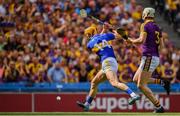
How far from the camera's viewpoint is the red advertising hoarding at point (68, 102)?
72.8 feet

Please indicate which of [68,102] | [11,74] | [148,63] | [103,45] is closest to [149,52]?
[148,63]

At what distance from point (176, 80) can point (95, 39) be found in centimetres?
660

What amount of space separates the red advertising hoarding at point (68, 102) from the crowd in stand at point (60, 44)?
33.9 inches

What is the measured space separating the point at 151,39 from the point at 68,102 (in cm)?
578

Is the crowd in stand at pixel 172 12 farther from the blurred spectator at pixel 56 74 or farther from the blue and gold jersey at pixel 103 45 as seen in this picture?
the blue and gold jersey at pixel 103 45

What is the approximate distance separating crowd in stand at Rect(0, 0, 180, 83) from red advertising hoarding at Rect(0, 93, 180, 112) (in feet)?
2.83

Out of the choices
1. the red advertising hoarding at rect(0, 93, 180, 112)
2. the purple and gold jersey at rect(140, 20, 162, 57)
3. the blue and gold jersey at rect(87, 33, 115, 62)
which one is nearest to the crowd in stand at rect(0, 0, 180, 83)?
the red advertising hoarding at rect(0, 93, 180, 112)

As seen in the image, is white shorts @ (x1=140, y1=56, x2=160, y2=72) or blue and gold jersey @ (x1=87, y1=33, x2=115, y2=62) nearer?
white shorts @ (x1=140, y1=56, x2=160, y2=72)

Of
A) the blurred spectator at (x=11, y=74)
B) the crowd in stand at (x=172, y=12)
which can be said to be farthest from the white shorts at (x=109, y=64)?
the crowd in stand at (x=172, y=12)

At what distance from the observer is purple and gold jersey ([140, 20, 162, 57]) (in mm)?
17078

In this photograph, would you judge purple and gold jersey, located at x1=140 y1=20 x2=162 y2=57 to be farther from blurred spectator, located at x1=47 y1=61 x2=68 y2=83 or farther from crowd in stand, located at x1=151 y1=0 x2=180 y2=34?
crowd in stand, located at x1=151 y1=0 x2=180 y2=34

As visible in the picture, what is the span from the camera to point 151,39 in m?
17.2

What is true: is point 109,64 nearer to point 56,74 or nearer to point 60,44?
point 56,74

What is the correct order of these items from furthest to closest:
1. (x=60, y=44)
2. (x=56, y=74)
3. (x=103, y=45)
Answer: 1. (x=60, y=44)
2. (x=56, y=74)
3. (x=103, y=45)
